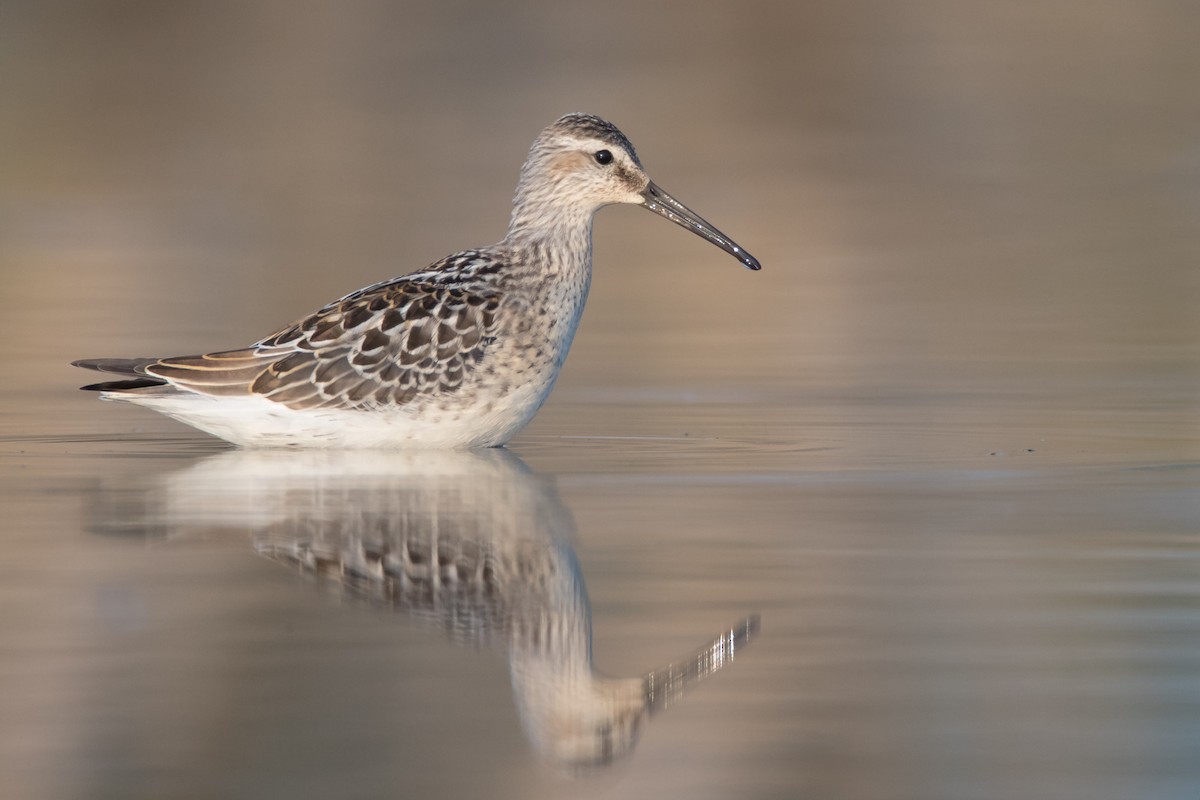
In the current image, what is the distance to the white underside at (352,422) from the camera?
8.61 meters

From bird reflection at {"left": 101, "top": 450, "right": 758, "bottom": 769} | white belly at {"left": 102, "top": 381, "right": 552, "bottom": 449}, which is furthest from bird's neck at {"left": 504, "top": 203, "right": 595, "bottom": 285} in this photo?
bird reflection at {"left": 101, "top": 450, "right": 758, "bottom": 769}

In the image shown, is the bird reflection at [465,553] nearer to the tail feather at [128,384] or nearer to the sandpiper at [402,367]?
the sandpiper at [402,367]

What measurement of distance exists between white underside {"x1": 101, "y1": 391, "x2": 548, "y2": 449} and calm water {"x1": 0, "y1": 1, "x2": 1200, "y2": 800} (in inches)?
7.4

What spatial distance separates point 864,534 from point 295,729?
2.69m

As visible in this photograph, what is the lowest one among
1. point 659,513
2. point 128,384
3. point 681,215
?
point 659,513

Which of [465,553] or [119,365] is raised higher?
[119,365]

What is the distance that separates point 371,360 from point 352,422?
0.87 feet

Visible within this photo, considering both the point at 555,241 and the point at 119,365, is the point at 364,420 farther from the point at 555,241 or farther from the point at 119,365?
the point at 555,241

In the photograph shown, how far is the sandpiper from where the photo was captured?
28.2 feet

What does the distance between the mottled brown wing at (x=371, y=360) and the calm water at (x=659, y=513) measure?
1.19ft

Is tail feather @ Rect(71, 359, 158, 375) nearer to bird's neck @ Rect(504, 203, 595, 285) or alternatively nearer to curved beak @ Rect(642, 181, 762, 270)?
bird's neck @ Rect(504, 203, 595, 285)

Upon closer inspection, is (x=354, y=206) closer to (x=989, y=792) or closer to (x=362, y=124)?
(x=362, y=124)

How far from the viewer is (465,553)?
21.1 ft

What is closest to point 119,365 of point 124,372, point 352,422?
point 124,372
